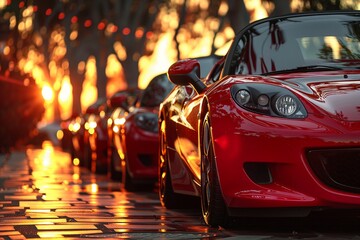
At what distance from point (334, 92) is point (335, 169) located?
1.64 feet

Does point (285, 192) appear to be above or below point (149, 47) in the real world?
below

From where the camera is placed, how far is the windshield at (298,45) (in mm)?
8406

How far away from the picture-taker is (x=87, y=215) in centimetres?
923

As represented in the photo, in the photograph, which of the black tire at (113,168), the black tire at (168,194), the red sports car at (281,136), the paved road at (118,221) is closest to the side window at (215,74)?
the red sports car at (281,136)

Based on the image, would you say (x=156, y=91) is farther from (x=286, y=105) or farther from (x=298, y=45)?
(x=286, y=105)

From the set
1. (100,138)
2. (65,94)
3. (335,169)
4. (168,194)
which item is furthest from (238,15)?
(65,94)

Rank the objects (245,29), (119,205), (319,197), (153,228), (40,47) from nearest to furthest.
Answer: (319,197)
(153,228)
(245,29)
(119,205)
(40,47)

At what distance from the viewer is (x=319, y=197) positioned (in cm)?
727

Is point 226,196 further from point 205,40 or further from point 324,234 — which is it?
point 205,40

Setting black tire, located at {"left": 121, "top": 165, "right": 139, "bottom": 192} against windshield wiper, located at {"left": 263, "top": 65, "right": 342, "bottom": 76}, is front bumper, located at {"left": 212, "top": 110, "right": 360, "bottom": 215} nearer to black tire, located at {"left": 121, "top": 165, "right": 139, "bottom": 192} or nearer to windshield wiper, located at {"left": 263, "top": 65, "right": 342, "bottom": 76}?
windshield wiper, located at {"left": 263, "top": 65, "right": 342, "bottom": 76}

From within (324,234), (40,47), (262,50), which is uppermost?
(40,47)

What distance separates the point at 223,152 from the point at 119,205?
127 inches

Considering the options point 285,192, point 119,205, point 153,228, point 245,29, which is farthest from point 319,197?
point 119,205

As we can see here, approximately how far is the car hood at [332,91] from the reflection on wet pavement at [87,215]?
983 mm
